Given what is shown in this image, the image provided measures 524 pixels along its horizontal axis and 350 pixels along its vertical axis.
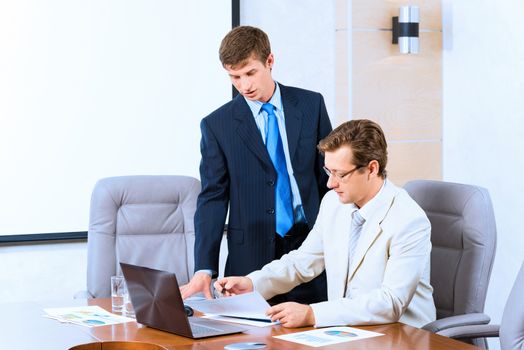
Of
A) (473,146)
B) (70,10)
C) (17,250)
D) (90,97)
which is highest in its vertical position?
(70,10)

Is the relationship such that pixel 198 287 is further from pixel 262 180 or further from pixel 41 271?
pixel 41 271

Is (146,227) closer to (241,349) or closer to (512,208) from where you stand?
(241,349)

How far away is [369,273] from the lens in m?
3.05

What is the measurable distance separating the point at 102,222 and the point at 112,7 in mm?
1317

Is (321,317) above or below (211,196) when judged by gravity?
below

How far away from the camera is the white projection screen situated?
459 cm

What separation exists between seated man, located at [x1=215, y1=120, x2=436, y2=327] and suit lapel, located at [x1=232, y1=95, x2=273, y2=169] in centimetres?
42

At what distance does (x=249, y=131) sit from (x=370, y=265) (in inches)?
33.2

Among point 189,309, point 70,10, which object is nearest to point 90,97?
point 70,10

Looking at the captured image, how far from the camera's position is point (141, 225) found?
4.20 m

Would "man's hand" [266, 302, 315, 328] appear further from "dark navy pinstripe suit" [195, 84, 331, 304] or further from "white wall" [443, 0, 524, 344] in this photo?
"white wall" [443, 0, 524, 344]

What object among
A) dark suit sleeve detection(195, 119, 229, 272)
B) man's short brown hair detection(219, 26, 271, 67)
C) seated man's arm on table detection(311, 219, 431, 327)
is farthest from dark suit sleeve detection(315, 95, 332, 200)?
seated man's arm on table detection(311, 219, 431, 327)

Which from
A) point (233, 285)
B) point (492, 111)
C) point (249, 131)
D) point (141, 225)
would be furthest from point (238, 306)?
point (492, 111)

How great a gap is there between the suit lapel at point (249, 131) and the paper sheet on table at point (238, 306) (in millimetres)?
772
